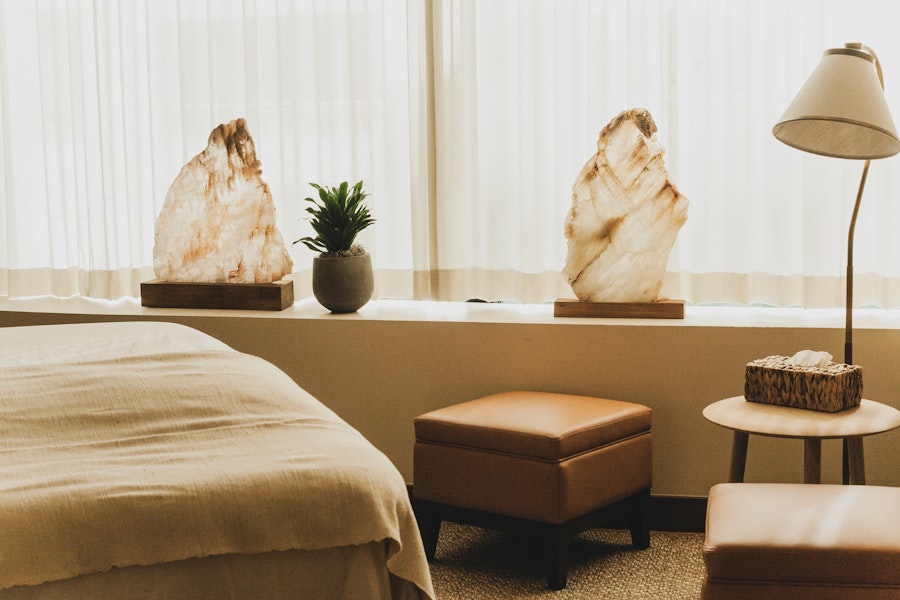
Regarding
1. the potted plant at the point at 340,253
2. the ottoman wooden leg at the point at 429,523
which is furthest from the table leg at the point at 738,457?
the potted plant at the point at 340,253

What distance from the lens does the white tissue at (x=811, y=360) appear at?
2521 millimetres

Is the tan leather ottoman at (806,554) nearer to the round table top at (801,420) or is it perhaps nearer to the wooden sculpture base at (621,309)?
the round table top at (801,420)

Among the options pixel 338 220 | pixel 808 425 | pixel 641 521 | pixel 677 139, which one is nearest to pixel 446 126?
pixel 338 220

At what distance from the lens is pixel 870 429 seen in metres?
2.32

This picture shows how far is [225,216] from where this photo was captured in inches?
137

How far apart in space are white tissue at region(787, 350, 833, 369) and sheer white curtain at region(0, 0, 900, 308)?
713 millimetres

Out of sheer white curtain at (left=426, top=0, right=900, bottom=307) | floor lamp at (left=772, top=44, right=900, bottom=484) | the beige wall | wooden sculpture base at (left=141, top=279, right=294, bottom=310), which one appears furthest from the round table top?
wooden sculpture base at (left=141, top=279, right=294, bottom=310)

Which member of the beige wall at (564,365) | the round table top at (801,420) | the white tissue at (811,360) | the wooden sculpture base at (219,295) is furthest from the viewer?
the wooden sculpture base at (219,295)

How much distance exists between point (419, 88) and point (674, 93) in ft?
2.77

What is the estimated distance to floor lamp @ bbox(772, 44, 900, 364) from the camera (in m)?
2.36

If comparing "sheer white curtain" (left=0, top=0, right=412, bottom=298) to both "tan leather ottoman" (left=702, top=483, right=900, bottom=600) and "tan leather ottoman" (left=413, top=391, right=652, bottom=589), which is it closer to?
"tan leather ottoman" (left=413, top=391, right=652, bottom=589)

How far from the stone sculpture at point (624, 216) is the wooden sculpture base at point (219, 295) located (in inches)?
38.7

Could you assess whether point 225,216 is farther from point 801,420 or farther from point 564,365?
point 801,420

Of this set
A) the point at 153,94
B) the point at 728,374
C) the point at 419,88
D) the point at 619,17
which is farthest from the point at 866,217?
the point at 153,94
